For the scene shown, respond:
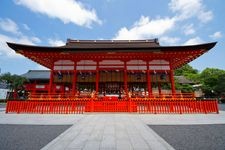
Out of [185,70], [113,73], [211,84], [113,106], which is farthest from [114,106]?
[185,70]

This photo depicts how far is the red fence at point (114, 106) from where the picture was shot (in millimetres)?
13273

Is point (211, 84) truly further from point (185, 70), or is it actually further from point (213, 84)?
point (185, 70)

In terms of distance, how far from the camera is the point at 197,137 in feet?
19.1

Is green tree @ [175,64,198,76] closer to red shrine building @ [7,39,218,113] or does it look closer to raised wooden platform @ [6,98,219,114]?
red shrine building @ [7,39,218,113]

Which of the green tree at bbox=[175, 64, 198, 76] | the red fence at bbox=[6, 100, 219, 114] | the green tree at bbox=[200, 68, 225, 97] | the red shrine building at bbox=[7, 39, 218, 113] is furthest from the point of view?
the green tree at bbox=[175, 64, 198, 76]

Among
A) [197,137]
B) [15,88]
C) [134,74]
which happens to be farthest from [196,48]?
[15,88]

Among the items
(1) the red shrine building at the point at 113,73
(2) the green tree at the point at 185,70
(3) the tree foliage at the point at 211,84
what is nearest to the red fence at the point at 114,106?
(1) the red shrine building at the point at 113,73

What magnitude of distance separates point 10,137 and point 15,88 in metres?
31.0

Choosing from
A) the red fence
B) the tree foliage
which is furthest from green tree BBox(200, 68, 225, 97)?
the red fence

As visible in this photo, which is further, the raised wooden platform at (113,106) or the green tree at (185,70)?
the green tree at (185,70)

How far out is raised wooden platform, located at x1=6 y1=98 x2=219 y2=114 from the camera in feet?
43.5

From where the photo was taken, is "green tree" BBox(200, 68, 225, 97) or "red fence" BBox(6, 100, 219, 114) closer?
"red fence" BBox(6, 100, 219, 114)

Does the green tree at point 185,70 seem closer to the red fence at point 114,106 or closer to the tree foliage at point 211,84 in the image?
the tree foliage at point 211,84

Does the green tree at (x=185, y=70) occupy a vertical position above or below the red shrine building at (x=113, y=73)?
above
